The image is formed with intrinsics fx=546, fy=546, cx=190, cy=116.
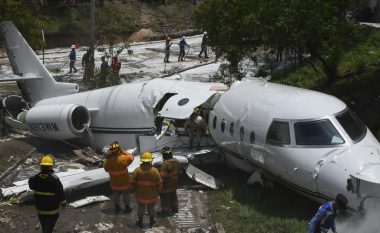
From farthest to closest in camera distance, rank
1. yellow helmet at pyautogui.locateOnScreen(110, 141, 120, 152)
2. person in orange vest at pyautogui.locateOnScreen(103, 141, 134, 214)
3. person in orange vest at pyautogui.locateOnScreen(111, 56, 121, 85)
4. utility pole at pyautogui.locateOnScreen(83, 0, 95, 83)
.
Result: utility pole at pyautogui.locateOnScreen(83, 0, 95, 83), person in orange vest at pyautogui.locateOnScreen(111, 56, 121, 85), person in orange vest at pyautogui.locateOnScreen(103, 141, 134, 214), yellow helmet at pyautogui.locateOnScreen(110, 141, 120, 152)

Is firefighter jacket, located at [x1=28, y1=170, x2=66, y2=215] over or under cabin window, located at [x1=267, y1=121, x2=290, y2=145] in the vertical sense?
under

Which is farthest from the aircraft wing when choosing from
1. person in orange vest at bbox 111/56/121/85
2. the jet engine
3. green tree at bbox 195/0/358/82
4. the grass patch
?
person in orange vest at bbox 111/56/121/85

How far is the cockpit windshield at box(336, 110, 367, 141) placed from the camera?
35.6 feet

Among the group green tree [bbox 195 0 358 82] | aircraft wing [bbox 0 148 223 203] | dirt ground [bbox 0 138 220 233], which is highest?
green tree [bbox 195 0 358 82]

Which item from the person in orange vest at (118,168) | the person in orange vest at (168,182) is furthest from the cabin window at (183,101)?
the person in orange vest at (118,168)

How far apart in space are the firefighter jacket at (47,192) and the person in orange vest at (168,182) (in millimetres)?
2544

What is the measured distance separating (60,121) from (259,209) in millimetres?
7614

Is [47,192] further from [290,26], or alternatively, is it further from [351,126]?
[290,26]

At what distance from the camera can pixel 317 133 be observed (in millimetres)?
10781

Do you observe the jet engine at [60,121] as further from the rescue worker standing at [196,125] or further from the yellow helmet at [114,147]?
the yellow helmet at [114,147]

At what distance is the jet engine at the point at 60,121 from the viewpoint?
54.3 ft

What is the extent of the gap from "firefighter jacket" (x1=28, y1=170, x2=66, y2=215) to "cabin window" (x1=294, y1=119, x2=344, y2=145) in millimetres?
4723

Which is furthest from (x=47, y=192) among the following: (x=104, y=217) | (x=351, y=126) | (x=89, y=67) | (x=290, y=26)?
(x=89, y=67)

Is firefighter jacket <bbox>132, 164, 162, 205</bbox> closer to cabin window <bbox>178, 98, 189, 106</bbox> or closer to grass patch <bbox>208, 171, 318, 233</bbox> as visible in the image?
grass patch <bbox>208, 171, 318, 233</bbox>
